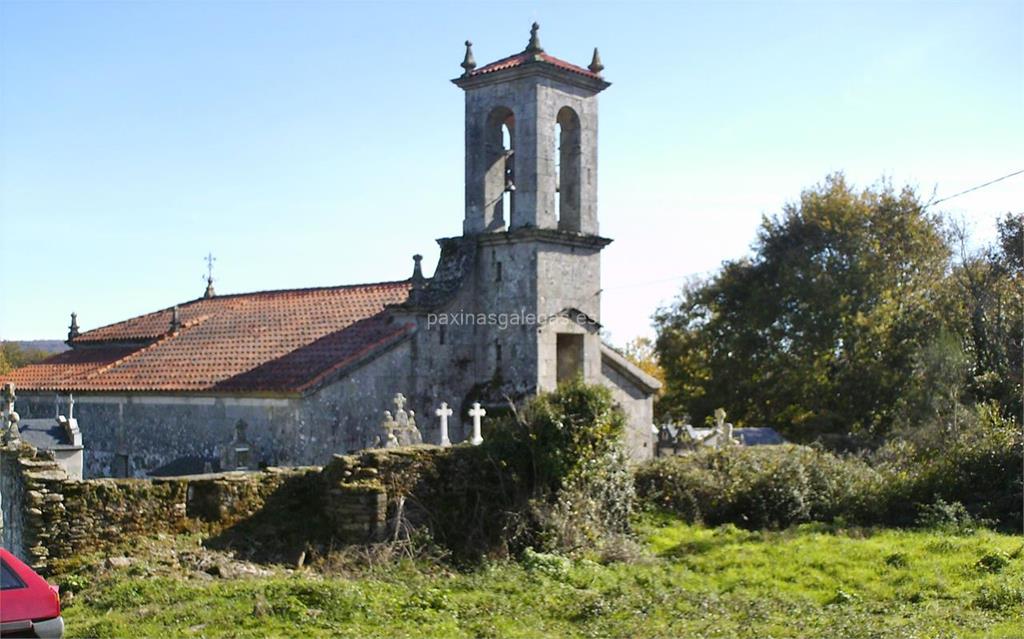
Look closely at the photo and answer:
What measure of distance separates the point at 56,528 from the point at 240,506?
7.74ft

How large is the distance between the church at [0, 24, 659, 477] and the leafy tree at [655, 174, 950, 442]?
45.7 ft

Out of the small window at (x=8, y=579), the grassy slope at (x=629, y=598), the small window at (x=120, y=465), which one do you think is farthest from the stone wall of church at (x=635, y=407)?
the small window at (x=8, y=579)

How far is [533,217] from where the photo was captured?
69.7ft

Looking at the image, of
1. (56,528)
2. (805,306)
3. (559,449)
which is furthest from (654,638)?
(805,306)

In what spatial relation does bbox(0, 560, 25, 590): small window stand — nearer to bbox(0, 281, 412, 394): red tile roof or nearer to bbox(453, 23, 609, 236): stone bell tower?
bbox(0, 281, 412, 394): red tile roof

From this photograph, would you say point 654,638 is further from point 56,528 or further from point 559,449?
point 56,528

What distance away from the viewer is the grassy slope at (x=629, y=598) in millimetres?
10867

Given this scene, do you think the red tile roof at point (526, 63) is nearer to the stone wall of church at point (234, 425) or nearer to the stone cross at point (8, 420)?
the stone wall of church at point (234, 425)

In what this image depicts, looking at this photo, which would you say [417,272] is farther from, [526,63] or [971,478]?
[971,478]

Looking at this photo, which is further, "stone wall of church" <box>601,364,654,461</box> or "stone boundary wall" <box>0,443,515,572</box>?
"stone wall of church" <box>601,364,654,461</box>

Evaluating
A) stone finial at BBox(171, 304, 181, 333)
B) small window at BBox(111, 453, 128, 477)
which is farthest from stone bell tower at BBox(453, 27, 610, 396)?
stone finial at BBox(171, 304, 181, 333)

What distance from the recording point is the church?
20.5m

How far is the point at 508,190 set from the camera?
22.5 m

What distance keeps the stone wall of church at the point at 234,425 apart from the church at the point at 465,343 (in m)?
0.03
